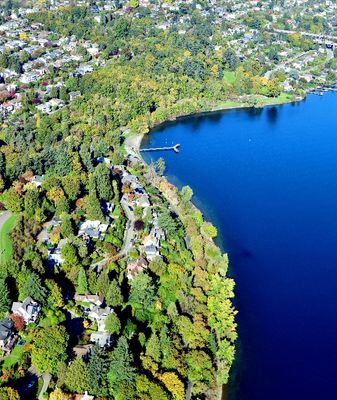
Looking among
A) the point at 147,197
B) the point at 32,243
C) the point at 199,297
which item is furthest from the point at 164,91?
the point at 199,297

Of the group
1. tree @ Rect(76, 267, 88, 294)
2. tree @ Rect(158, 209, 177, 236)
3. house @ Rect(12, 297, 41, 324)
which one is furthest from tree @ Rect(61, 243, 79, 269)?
tree @ Rect(158, 209, 177, 236)

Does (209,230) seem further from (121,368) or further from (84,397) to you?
(84,397)

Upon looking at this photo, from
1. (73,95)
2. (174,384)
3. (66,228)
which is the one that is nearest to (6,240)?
(66,228)

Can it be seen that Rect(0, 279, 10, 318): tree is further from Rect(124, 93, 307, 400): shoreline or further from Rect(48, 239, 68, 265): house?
Rect(124, 93, 307, 400): shoreline

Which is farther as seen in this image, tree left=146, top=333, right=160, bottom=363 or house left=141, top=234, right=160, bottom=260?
house left=141, top=234, right=160, bottom=260

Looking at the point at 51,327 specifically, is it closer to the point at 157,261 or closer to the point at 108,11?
the point at 157,261

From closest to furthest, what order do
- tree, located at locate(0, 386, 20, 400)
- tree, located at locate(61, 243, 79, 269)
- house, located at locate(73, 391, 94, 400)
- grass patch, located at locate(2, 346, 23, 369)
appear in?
tree, located at locate(0, 386, 20, 400) < house, located at locate(73, 391, 94, 400) < grass patch, located at locate(2, 346, 23, 369) < tree, located at locate(61, 243, 79, 269)
